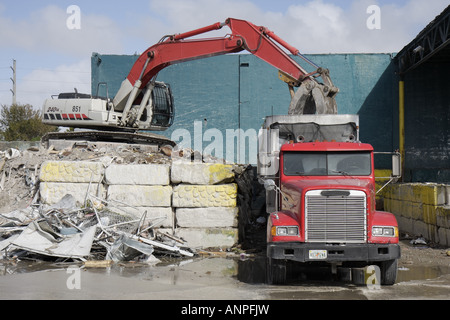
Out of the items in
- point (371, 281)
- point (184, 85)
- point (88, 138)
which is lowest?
point (371, 281)

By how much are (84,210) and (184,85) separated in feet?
58.6

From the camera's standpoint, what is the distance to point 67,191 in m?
12.6

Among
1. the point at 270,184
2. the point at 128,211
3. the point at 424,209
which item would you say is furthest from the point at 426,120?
the point at 270,184

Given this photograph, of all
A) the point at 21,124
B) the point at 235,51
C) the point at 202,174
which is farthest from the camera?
the point at 21,124

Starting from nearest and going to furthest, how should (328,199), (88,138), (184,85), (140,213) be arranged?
(328,199) < (140,213) < (88,138) < (184,85)

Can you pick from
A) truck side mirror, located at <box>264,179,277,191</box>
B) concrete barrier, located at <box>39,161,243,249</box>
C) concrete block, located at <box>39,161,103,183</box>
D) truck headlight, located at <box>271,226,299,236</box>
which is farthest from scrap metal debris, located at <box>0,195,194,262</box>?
truck headlight, located at <box>271,226,299,236</box>

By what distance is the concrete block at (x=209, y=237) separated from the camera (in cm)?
1211

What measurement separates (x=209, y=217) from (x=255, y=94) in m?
17.3

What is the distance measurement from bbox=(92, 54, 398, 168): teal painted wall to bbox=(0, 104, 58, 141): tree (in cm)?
1913

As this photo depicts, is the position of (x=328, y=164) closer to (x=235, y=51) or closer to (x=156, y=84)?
(x=235, y=51)

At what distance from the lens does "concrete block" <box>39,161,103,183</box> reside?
1262 cm
